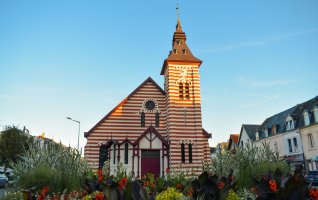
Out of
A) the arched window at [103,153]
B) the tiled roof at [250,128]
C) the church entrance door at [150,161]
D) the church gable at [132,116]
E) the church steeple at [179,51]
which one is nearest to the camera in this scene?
the church entrance door at [150,161]

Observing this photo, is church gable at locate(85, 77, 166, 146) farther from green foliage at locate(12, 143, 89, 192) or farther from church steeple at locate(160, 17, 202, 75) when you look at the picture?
green foliage at locate(12, 143, 89, 192)

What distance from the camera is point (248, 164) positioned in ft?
29.0

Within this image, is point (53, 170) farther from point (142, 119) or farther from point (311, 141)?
point (311, 141)

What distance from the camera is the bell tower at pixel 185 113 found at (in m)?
23.7

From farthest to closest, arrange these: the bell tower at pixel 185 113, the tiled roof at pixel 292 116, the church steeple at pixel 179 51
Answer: the tiled roof at pixel 292 116, the church steeple at pixel 179 51, the bell tower at pixel 185 113

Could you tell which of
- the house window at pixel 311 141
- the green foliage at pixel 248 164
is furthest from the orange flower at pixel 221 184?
the house window at pixel 311 141

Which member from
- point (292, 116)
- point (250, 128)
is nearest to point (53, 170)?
point (292, 116)

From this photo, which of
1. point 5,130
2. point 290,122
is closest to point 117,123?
point 5,130

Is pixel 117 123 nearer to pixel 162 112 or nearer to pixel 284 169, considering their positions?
pixel 162 112

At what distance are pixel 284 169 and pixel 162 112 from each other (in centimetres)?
1824

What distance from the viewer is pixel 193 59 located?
26.2 m

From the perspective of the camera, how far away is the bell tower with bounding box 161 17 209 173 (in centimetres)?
2367

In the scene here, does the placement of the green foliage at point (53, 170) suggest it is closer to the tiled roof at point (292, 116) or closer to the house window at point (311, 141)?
the house window at point (311, 141)

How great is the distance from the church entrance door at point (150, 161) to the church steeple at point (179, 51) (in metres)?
9.34
